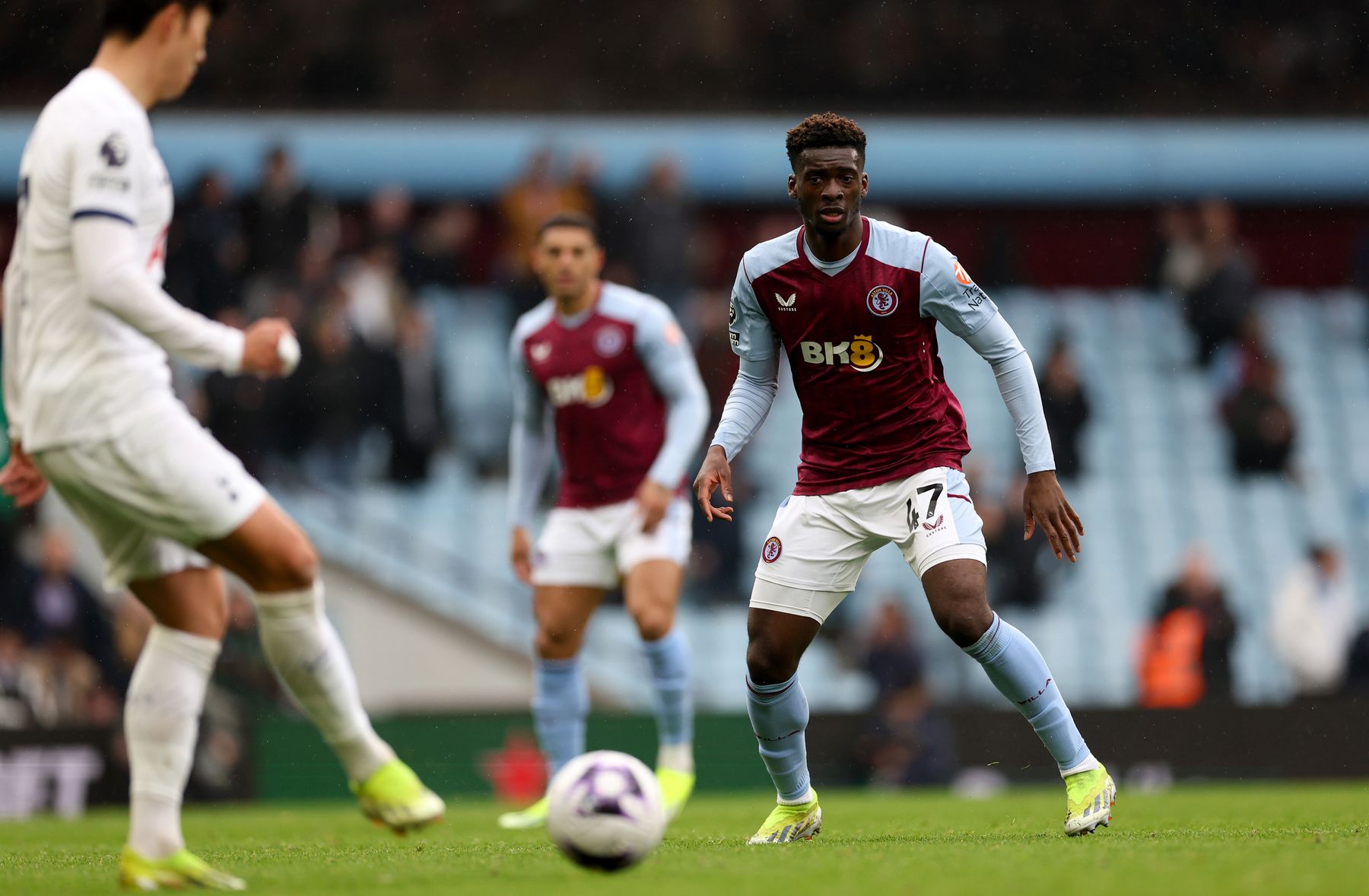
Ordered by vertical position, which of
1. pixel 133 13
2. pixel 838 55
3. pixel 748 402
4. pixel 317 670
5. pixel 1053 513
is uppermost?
pixel 838 55

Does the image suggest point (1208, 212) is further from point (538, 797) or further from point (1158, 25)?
point (538, 797)

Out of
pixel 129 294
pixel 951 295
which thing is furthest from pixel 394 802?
pixel 951 295

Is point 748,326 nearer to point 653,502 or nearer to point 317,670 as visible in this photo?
point 653,502

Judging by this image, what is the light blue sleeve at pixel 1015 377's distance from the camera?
636 centimetres

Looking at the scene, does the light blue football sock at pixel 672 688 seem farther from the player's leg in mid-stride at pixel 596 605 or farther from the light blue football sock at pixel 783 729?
the light blue football sock at pixel 783 729

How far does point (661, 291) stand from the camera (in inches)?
652

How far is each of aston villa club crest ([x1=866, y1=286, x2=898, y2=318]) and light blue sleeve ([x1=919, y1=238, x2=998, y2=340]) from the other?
0.10 meters

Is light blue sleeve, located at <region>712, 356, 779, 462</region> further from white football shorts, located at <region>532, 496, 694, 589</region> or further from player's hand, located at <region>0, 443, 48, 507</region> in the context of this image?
player's hand, located at <region>0, 443, 48, 507</region>

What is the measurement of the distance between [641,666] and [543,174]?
4749mm

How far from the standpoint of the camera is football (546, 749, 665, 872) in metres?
5.20

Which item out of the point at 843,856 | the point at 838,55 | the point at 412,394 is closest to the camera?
the point at 843,856

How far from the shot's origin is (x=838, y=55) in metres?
19.5

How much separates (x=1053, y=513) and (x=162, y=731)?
3056mm

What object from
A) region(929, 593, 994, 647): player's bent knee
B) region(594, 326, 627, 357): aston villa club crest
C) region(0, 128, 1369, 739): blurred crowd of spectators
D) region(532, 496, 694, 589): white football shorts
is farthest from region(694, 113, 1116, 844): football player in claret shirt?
region(0, 128, 1369, 739): blurred crowd of spectators
